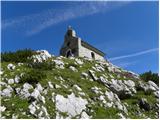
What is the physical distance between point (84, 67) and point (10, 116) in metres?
15.1

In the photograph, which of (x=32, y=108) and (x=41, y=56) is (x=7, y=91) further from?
(x=41, y=56)

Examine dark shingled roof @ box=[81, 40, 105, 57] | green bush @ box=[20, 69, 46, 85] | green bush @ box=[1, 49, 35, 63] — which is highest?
dark shingled roof @ box=[81, 40, 105, 57]

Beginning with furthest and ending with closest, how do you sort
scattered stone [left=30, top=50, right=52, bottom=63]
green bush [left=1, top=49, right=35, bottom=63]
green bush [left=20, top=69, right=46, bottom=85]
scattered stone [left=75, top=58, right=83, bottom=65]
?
scattered stone [left=75, top=58, right=83, bottom=65] → scattered stone [left=30, top=50, right=52, bottom=63] → green bush [left=1, top=49, right=35, bottom=63] → green bush [left=20, top=69, right=46, bottom=85]

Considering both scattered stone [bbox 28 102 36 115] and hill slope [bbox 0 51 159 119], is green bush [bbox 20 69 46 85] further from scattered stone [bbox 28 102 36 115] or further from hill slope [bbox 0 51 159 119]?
scattered stone [bbox 28 102 36 115]

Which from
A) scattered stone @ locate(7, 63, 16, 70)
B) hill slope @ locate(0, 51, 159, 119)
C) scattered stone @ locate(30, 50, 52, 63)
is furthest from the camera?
scattered stone @ locate(30, 50, 52, 63)

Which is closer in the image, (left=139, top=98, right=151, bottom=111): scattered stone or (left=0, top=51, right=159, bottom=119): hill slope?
(left=0, top=51, right=159, bottom=119): hill slope

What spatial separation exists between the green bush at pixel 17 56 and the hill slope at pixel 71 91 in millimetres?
714

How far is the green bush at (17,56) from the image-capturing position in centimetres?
3600

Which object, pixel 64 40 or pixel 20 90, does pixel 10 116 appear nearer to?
pixel 20 90

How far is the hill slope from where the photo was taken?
25.5 meters

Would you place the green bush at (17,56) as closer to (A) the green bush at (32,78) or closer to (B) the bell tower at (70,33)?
(A) the green bush at (32,78)

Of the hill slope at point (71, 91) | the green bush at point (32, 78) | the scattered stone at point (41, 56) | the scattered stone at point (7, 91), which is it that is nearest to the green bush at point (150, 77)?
the hill slope at point (71, 91)

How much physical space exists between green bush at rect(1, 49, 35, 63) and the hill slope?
71 cm

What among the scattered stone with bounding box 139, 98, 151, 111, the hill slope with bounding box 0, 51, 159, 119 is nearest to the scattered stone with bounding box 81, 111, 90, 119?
the hill slope with bounding box 0, 51, 159, 119
